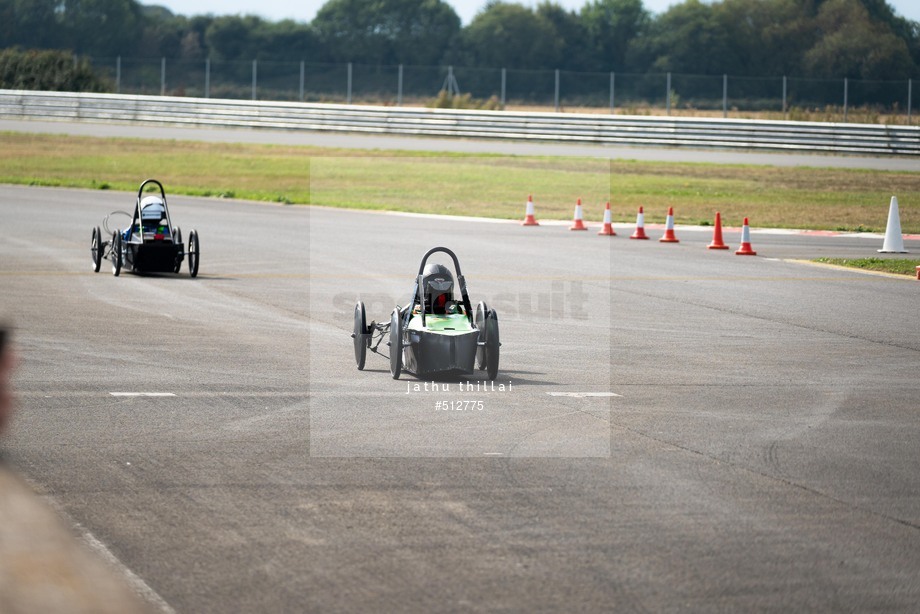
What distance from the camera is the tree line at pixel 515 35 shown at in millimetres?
74500

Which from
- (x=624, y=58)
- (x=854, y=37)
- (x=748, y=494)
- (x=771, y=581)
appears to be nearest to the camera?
(x=771, y=581)

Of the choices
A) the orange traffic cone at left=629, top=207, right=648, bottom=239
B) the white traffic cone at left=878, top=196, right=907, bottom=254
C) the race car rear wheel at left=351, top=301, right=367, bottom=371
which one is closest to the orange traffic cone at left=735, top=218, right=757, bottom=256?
the white traffic cone at left=878, top=196, right=907, bottom=254

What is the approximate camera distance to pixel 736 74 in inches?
2913

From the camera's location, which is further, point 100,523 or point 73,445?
point 73,445

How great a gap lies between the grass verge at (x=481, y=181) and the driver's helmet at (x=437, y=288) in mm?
17825

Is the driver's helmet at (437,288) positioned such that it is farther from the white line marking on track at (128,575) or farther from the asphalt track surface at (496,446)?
the white line marking on track at (128,575)

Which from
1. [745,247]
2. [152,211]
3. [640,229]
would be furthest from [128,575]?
[640,229]

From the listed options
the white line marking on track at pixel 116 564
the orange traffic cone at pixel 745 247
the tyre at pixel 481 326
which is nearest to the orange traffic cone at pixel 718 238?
the orange traffic cone at pixel 745 247

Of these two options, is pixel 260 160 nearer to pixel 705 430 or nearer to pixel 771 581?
pixel 705 430

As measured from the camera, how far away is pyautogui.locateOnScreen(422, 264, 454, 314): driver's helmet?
35.8 ft

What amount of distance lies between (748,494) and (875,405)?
3.16 m

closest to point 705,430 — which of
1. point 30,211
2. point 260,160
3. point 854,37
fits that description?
point 30,211

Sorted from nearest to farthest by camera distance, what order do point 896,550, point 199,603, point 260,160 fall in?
point 199,603 → point 896,550 → point 260,160

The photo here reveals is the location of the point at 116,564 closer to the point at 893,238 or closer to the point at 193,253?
the point at 193,253
